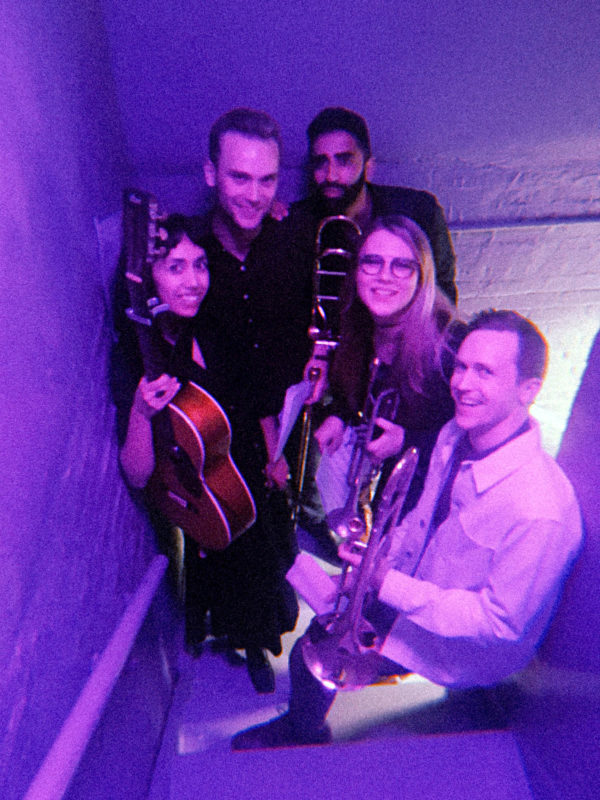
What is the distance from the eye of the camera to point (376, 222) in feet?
5.36

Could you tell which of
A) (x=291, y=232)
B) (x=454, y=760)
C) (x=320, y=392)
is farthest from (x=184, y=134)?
(x=454, y=760)

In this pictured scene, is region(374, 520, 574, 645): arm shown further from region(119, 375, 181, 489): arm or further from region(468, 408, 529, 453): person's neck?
region(119, 375, 181, 489): arm

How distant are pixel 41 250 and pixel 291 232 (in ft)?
2.91

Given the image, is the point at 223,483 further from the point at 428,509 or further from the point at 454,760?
the point at 454,760

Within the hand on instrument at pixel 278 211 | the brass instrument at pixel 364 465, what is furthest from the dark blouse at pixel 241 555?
the hand on instrument at pixel 278 211

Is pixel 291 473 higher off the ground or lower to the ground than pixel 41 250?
lower

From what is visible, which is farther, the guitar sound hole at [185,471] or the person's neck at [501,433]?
the guitar sound hole at [185,471]

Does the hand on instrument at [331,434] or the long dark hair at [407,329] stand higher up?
the long dark hair at [407,329]

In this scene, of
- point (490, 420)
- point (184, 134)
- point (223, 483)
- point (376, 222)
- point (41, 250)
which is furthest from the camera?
point (184, 134)

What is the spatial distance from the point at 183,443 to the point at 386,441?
0.72 metres

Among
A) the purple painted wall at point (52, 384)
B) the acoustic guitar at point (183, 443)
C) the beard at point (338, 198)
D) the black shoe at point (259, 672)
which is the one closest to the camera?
the purple painted wall at point (52, 384)

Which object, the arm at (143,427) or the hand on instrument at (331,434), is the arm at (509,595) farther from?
the arm at (143,427)

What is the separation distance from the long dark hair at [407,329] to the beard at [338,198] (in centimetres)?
21

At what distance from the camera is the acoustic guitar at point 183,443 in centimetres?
136
